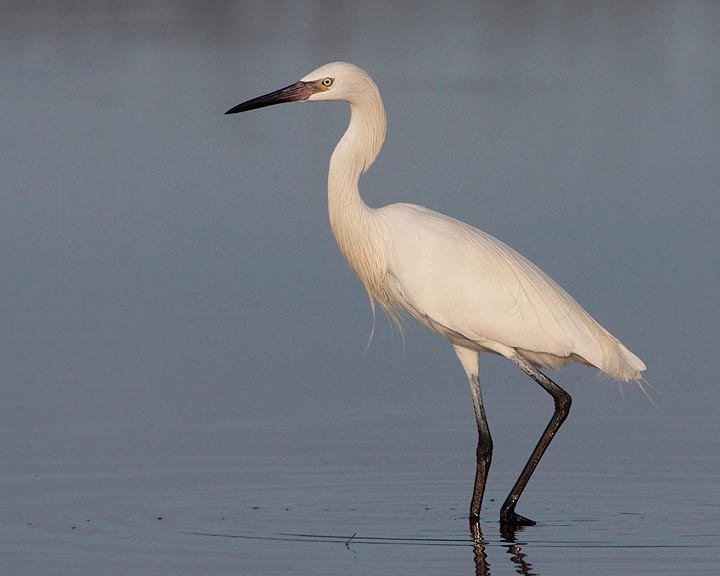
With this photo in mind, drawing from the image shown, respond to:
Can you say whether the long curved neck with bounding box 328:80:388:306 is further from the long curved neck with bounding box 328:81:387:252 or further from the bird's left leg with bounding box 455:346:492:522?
the bird's left leg with bounding box 455:346:492:522

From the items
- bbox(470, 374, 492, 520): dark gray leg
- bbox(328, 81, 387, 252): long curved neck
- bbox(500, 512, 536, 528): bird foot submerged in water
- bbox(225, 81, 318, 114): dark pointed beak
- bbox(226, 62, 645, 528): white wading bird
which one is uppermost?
bbox(225, 81, 318, 114): dark pointed beak

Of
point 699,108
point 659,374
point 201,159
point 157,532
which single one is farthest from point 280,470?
point 699,108

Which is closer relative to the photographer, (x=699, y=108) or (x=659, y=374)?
(x=659, y=374)

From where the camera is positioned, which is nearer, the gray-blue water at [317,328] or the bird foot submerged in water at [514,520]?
the gray-blue water at [317,328]

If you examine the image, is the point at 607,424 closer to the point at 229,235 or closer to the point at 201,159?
the point at 229,235

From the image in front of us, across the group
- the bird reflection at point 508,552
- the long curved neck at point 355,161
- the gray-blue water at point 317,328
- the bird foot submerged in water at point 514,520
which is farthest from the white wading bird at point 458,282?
the gray-blue water at point 317,328

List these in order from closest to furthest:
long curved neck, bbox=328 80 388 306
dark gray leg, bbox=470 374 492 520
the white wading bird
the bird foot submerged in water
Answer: the bird foot submerged in water
dark gray leg, bbox=470 374 492 520
the white wading bird
long curved neck, bbox=328 80 388 306

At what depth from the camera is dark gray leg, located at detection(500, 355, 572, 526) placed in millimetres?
6867

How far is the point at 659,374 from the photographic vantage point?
27.7ft

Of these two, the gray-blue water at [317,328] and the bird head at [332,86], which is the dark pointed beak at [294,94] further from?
the gray-blue water at [317,328]

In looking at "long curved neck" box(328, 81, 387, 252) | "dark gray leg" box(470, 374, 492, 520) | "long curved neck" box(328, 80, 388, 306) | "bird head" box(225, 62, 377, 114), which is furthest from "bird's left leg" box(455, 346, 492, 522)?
A: "bird head" box(225, 62, 377, 114)

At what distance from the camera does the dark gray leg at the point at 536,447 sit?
22.5ft

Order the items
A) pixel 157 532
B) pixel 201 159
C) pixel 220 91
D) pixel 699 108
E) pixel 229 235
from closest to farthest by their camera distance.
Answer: pixel 157 532 < pixel 229 235 < pixel 201 159 < pixel 699 108 < pixel 220 91

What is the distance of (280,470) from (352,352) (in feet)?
5.84
